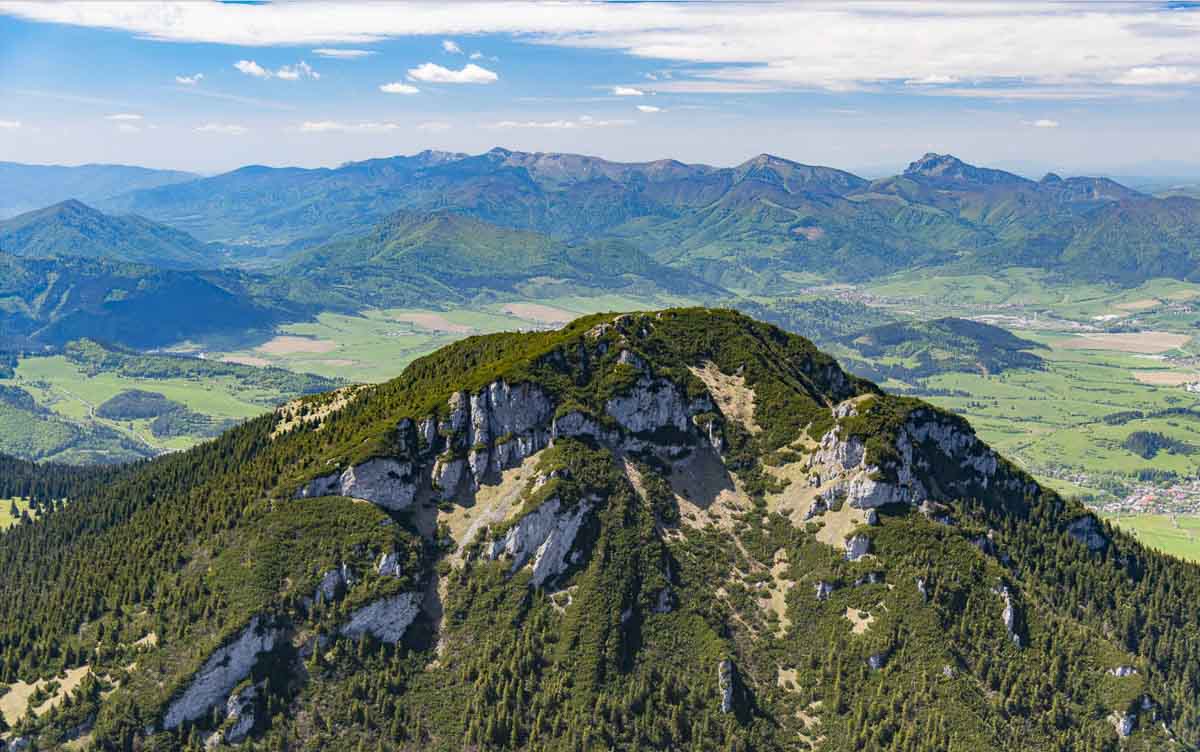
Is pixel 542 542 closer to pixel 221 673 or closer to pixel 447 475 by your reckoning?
pixel 447 475

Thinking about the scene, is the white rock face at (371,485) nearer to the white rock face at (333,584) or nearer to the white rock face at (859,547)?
the white rock face at (333,584)

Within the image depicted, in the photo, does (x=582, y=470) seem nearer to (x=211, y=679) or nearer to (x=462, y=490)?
(x=462, y=490)

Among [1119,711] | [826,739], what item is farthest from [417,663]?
[1119,711]

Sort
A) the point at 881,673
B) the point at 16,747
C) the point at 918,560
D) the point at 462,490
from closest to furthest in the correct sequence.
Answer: the point at 16,747 < the point at 881,673 < the point at 918,560 < the point at 462,490

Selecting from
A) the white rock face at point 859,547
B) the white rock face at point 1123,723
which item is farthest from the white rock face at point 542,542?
Answer: the white rock face at point 1123,723

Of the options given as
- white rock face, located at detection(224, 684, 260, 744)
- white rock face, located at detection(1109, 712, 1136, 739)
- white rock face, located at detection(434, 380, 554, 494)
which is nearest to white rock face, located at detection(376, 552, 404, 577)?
white rock face, located at detection(434, 380, 554, 494)

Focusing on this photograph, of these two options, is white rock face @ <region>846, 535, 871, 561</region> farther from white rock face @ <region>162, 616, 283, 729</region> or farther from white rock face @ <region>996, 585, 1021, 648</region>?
white rock face @ <region>162, 616, 283, 729</region>
